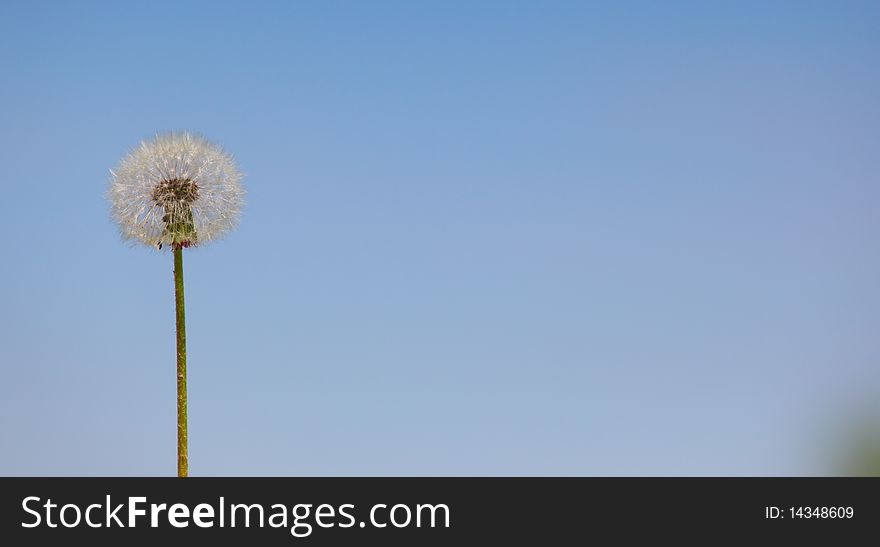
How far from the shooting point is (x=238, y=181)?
90.6ft

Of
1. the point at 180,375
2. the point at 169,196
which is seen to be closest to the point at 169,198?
the point at 169,196

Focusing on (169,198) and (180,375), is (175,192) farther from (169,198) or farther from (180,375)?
(180,375)

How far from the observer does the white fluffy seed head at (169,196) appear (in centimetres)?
2677

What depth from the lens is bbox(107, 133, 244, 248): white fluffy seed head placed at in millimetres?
26766

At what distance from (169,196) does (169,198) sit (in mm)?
61

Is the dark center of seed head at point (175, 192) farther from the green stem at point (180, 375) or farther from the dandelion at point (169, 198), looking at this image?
the green stem at point (180, 375)

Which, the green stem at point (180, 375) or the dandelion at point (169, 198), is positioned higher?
the dandelion at point (169, 198)

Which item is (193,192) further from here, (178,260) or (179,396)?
(179,396)

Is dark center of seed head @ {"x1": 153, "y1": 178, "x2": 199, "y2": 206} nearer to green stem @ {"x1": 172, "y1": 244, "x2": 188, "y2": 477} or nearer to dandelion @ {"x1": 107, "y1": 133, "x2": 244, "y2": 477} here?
dandelion @ {"x1": 107, "y1": 133, "x2": 244, "y2": 477}

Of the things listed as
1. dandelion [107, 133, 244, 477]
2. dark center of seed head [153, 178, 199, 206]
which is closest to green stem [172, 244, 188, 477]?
dandelion [107, 133, 244, 477]

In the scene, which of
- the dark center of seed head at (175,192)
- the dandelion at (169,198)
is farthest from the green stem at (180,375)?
the dark center of seed head at (175,192)
